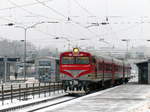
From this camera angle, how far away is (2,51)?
→ 14762 centimetres

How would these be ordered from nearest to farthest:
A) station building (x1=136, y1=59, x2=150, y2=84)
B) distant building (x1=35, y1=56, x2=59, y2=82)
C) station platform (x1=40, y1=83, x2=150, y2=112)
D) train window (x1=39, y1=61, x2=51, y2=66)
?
station platform (x1=40, y1=83, x2=150, y2=112)
distant building (x1=35, y1=56, x2=59, y2=82)
train window (x1=39, y1=61, x2=51, y2=66)
station building (x1=136, y1=59, x2=150, y2=84)

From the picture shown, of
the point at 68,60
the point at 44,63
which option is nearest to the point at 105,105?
the point at 68,60

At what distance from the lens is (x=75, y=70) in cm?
2767

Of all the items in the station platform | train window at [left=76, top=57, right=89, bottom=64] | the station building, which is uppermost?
train window at [left=76, top=57, right=89, bottom=64]

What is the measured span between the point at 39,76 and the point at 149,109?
30240 millimetres

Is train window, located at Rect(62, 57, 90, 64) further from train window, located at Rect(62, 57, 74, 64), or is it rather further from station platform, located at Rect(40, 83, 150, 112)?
station platform, located at Rect(40, 83, 150, 112)

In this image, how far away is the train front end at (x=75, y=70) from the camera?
→ 27250mm

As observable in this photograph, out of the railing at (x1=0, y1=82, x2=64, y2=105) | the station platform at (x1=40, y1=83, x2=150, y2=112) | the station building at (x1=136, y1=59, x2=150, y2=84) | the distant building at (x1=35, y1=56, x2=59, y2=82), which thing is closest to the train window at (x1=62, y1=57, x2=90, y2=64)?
the railing at (x1=0, y1=82, x2=64, y2=105)

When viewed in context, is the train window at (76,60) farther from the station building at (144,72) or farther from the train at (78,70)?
the station building at (144,72)

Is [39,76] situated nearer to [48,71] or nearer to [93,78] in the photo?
[48,71]

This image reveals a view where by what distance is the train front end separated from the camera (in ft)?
89.4

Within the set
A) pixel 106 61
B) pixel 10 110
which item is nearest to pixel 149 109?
pixel 10 110

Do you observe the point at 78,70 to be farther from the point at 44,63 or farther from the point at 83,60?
the point at 44,63

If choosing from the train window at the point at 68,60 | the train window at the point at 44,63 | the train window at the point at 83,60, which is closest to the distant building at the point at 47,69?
the train window at the point at 44,63
